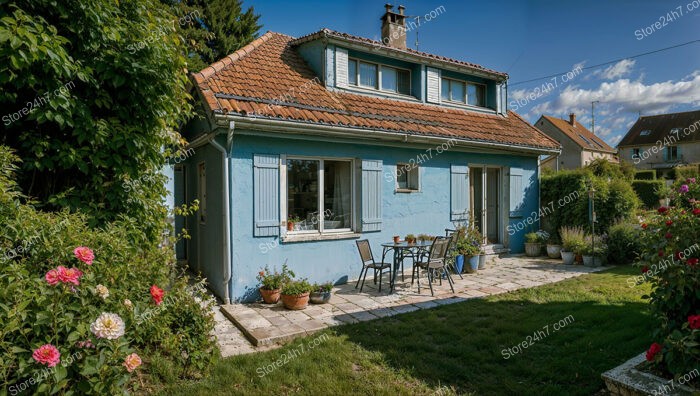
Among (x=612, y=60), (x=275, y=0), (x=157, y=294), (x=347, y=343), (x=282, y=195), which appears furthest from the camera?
(x=612, y=60)

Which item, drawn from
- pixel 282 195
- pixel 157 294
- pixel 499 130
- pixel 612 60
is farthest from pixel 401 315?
pixel 612 60

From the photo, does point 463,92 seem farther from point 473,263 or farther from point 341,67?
point 473,263

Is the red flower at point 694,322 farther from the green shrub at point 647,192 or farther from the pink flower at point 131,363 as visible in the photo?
the green shrub at point 647,192

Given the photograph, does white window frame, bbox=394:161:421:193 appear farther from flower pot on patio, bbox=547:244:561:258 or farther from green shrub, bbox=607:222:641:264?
green shrub, bbox=607:222:641:264

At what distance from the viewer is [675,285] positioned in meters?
3.31

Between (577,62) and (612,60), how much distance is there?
2033 mm

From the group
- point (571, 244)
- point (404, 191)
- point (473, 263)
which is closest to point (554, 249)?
point (571, 244)

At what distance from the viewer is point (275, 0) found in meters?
10.8

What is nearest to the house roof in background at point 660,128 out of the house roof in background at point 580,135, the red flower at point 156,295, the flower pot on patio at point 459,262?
the house roof in background at point 580,135

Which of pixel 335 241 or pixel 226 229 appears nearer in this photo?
pixel 226 229

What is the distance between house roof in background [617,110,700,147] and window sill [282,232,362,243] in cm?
4700

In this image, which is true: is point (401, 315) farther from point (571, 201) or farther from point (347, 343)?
point (571, 201)

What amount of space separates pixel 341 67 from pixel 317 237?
431cm

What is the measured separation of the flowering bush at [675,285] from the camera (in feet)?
10.00
